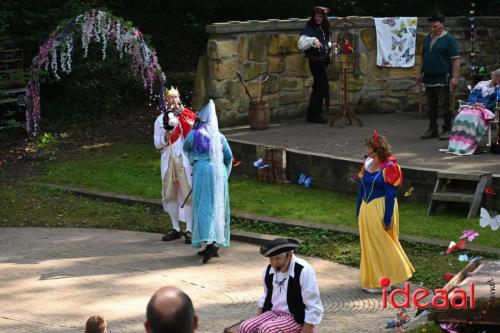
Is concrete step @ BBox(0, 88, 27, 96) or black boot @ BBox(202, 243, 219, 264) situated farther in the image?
concrete step @ BBox(0, 88, 27, 96)

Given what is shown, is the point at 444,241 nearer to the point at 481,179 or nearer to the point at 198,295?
the point at 481,179

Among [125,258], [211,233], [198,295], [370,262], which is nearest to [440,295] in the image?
[370,262]

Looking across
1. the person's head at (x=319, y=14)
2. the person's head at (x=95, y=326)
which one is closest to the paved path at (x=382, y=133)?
the person's head at (x=319, y=14)

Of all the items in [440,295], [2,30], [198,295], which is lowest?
[198,295]

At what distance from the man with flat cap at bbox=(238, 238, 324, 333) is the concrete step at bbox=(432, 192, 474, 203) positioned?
5280 mm

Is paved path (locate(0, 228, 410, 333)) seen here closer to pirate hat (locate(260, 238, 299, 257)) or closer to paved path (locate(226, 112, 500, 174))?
pirate hat (locate(260, 238, 299, 257))

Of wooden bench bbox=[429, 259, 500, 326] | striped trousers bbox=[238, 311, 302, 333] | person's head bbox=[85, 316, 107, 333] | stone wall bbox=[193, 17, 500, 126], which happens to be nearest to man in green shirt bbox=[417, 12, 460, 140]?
stone wall bbox=[193, 17, 500, 126]

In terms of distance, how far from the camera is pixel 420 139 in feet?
51.5

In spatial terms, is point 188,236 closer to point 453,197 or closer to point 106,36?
point 453,197

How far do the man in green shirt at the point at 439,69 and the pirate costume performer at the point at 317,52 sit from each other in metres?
2.02

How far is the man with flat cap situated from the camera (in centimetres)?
749

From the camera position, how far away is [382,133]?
1639 cm

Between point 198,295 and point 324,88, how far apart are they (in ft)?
25.3

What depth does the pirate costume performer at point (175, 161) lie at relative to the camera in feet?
40.2
